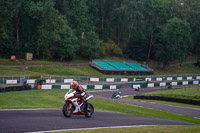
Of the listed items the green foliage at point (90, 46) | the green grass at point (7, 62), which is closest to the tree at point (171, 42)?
the green foliage at point (90, 46)

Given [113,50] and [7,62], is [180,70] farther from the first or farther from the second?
[7,62]

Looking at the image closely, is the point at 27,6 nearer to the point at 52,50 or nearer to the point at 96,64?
the point at 52,50

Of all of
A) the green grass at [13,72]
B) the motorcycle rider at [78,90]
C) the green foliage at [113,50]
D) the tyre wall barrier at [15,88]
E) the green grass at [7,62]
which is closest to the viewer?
the motorcycle rider at [78,90]

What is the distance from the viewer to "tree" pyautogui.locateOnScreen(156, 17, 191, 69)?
7925cm

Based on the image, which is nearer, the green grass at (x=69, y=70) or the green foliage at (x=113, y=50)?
the green grass at (x=69, y=70)

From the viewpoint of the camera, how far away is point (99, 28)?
87438 mm

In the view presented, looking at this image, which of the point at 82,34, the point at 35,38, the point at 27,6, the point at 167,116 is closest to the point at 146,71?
the point at 82,34

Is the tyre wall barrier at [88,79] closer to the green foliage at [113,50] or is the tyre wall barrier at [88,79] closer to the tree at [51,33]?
the tree at [51,33]

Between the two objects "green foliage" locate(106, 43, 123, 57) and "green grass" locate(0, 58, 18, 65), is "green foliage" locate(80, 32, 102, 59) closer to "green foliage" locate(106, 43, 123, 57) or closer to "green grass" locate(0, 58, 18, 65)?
"green foliage" locate(106, 43, 123, 57)

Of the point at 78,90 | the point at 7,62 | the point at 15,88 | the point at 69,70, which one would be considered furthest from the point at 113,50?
the point at 78,90

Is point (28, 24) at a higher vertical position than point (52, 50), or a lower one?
higher

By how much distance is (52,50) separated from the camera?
220 feet

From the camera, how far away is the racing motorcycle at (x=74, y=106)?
544 inches

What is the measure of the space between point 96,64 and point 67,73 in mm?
10532
